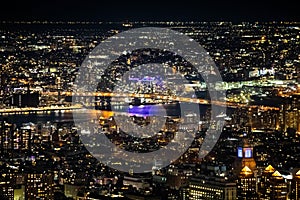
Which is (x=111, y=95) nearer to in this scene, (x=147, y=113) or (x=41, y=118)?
(x=41, y=118)

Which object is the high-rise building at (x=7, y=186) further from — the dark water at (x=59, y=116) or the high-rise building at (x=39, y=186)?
the dark water at (x=59, y=116)

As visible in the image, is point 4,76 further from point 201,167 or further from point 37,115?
point 201,167

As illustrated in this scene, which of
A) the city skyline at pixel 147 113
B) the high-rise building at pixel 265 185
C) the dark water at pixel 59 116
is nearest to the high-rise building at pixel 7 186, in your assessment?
the city skyline at pixel 147 113

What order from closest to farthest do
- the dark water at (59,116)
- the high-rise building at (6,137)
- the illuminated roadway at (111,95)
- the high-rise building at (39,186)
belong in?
the high-rise building at (39,186) → the high-rise building at (6,137) → the dark water at (59,116) → the illuminated roadway at (111,95)

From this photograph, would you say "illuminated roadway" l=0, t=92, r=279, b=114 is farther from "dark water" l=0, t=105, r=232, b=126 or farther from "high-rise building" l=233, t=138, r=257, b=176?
"high-rise building" l=233, t=138, r=257, b=176

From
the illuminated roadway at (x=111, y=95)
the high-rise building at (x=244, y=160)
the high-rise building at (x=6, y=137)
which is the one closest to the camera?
the high-rise building at (x=244, y=160)

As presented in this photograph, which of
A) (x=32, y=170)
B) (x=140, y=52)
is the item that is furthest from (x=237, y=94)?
(x=32, y=170)

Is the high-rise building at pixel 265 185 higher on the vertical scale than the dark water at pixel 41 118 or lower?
lower

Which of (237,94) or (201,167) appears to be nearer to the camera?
(201,167)

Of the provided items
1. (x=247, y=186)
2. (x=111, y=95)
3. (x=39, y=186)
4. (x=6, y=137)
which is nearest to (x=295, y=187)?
(x=247, y=186)
